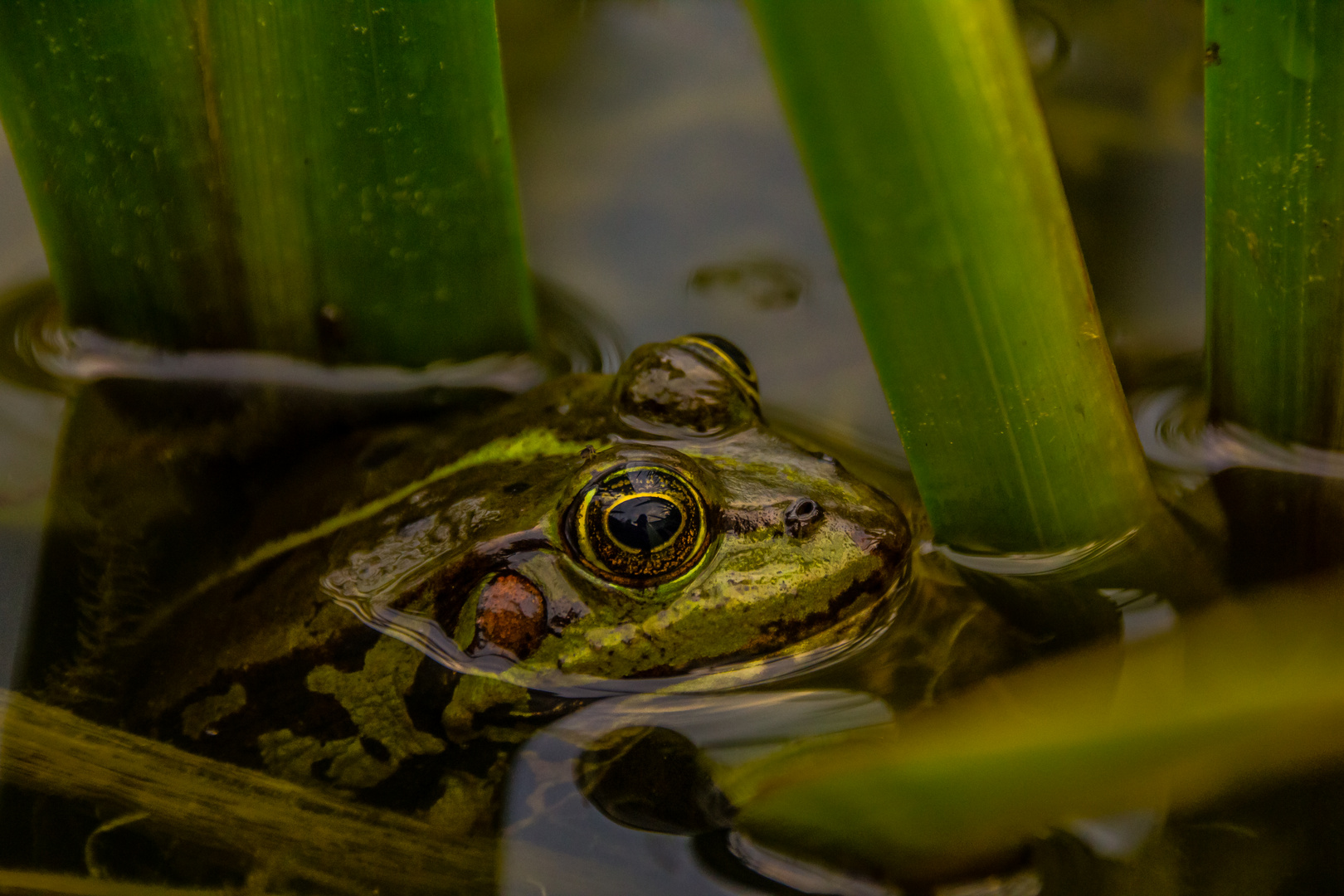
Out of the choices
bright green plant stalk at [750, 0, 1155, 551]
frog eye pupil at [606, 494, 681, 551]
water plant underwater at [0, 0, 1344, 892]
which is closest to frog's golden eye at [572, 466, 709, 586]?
frog eye pupil at [606, 494, 681, 551]

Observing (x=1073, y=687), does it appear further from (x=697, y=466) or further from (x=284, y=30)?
(x=284, y=30)

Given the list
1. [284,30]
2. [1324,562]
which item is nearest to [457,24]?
[284,30]

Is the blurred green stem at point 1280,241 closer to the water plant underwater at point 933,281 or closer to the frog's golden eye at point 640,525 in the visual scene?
the water plant underwater at point 933,281

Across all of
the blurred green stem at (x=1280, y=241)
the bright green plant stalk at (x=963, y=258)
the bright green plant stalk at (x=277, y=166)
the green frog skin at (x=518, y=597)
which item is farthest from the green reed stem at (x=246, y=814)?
the blurred green stem at (x=1280, y=241)

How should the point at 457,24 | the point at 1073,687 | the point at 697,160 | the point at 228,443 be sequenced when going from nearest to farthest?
the point at 457,24, the point at 1073,687, the point at 228,443, the point at 697,160

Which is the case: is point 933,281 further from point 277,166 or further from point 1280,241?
point 277,166

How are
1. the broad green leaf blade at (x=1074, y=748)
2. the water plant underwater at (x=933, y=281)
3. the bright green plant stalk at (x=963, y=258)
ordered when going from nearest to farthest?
the bright green plant stalk at (x=963, y=258)
the water plant underwater at (x=933, y=281)
the broad green leaf blade at (x=1074, y=748)
